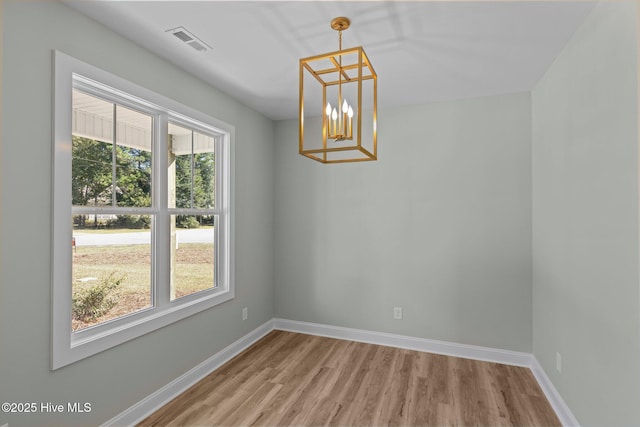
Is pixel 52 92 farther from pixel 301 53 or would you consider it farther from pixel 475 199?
pixel 475 199

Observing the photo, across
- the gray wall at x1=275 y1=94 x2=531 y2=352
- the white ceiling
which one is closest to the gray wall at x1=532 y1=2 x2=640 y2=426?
the white ceiling

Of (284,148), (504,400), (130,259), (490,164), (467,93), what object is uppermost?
(467,93)

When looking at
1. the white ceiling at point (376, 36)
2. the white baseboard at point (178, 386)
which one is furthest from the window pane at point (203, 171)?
the white baseboard at point (178, 386)

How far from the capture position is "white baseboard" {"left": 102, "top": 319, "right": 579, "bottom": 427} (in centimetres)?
222

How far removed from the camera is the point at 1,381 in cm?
154

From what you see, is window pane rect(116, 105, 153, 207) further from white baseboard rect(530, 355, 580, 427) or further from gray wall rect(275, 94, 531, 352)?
white baseboard rect(530, 355, 580, 427)

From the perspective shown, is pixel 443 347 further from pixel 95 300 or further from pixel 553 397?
pixel 95 300

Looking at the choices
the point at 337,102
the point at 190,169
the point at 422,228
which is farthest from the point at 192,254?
the point at 422,228

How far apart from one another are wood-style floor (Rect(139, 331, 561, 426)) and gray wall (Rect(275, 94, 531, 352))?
1.48ft

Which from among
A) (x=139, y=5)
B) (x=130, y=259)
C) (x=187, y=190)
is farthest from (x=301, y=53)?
(x=130, y=259)

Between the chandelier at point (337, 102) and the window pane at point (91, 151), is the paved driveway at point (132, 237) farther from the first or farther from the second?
the chandelier at point (337, 102)

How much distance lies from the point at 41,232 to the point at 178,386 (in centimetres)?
157

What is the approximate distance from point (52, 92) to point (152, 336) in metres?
1.69

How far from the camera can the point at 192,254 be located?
293 cm
